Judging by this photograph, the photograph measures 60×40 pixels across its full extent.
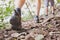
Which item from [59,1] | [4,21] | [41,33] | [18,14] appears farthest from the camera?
[59,1]

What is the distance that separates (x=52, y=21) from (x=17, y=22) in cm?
113

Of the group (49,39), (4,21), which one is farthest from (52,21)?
(49,39)

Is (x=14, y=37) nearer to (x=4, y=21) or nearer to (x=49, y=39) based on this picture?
(x=49, y=39)

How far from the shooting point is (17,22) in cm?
234

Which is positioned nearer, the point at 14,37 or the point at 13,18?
the point at 14,37

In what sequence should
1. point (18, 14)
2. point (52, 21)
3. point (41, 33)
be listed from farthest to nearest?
point (52, 21), point (18, 14), point (41, 33)

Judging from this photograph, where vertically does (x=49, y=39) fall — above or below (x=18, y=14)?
below

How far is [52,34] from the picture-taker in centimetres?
226

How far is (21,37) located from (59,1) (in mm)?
4664

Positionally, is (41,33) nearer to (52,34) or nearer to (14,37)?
(52,34)

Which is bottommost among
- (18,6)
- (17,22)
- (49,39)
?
(49,39)

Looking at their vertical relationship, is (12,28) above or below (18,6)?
below

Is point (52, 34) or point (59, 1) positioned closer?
point (52, 34)

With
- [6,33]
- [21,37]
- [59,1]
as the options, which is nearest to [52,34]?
[21,37]
